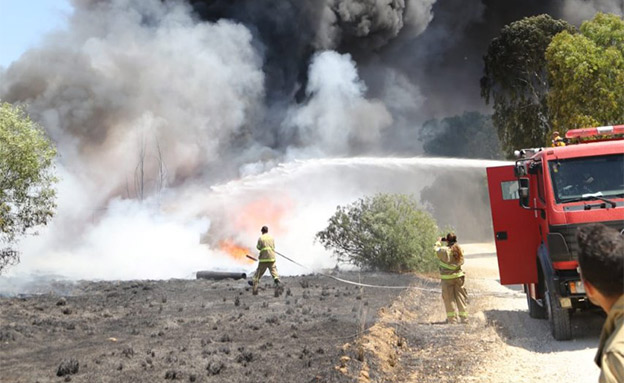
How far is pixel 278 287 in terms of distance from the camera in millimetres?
15719

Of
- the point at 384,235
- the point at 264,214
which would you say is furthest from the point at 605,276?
the point at 264,214

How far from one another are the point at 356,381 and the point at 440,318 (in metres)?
6.59

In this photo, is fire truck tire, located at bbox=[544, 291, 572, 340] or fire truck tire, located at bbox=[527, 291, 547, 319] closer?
fire truck tire, located at bbox=[544, 291, 572, 340]

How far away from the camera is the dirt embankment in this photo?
7508mm

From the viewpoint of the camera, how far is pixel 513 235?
10828 mm

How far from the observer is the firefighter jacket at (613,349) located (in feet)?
6.95

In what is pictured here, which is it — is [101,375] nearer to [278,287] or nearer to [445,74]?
[278,287]

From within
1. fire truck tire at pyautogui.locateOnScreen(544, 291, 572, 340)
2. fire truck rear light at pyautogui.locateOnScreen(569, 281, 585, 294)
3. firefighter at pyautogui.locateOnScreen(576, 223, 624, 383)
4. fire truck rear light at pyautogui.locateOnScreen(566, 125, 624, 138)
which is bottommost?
fire truck tire at pyautogui.locateOnScreen(544, 291, 572, 340)

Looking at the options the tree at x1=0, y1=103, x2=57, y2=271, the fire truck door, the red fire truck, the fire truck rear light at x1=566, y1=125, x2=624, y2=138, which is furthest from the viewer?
the tree at x1=0, y1=103, x2=57, y2=271

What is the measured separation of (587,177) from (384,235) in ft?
41.1

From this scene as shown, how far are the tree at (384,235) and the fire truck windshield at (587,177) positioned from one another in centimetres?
1233

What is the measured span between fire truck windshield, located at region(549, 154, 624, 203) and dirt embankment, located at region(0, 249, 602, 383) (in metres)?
2.22

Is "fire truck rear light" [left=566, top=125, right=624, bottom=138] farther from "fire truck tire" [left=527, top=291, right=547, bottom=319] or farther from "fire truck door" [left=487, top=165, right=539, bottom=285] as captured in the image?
"fire truck tire" [left=527, top=291, right=547, bottom=319]

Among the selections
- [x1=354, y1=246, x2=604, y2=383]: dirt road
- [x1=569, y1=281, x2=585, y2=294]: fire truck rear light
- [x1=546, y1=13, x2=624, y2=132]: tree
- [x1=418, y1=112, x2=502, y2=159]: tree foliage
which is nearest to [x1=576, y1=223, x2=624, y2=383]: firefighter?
[x1=354, y1=246, x2=604, y2=383]: dirt road
